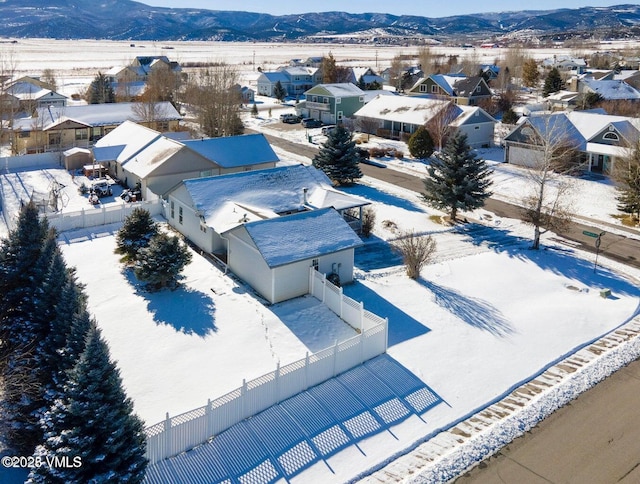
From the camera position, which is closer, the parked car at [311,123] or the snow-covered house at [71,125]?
the snow-covered house at [71,125]

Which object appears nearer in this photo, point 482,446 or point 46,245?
point 482,446

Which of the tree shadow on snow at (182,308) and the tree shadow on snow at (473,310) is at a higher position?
the tree shadow on snow at (182,308)

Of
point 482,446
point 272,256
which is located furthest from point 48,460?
point 272,256

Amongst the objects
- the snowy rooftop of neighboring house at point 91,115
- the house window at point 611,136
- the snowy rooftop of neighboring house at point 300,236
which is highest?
the snowy rooftop of neighboring house at point 91,115

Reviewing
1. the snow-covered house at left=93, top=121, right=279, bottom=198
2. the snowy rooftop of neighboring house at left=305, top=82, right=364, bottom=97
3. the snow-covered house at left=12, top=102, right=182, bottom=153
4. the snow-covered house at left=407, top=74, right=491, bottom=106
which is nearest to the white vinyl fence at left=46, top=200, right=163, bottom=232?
the snow-covered house at left=93, top=121, right=279, bottom=198

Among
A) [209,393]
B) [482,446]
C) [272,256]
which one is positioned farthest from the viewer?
[272,256]

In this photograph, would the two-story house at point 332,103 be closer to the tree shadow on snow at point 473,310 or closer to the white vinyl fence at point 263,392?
the tree shadow on snow at point 473,310

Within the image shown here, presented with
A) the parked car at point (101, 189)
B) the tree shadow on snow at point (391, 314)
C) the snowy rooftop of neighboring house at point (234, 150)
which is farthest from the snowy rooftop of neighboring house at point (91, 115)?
the tree shadow on snow at point (391, 314)

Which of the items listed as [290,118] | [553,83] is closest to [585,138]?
[290,118]

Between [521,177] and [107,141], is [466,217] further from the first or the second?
[107,141]
